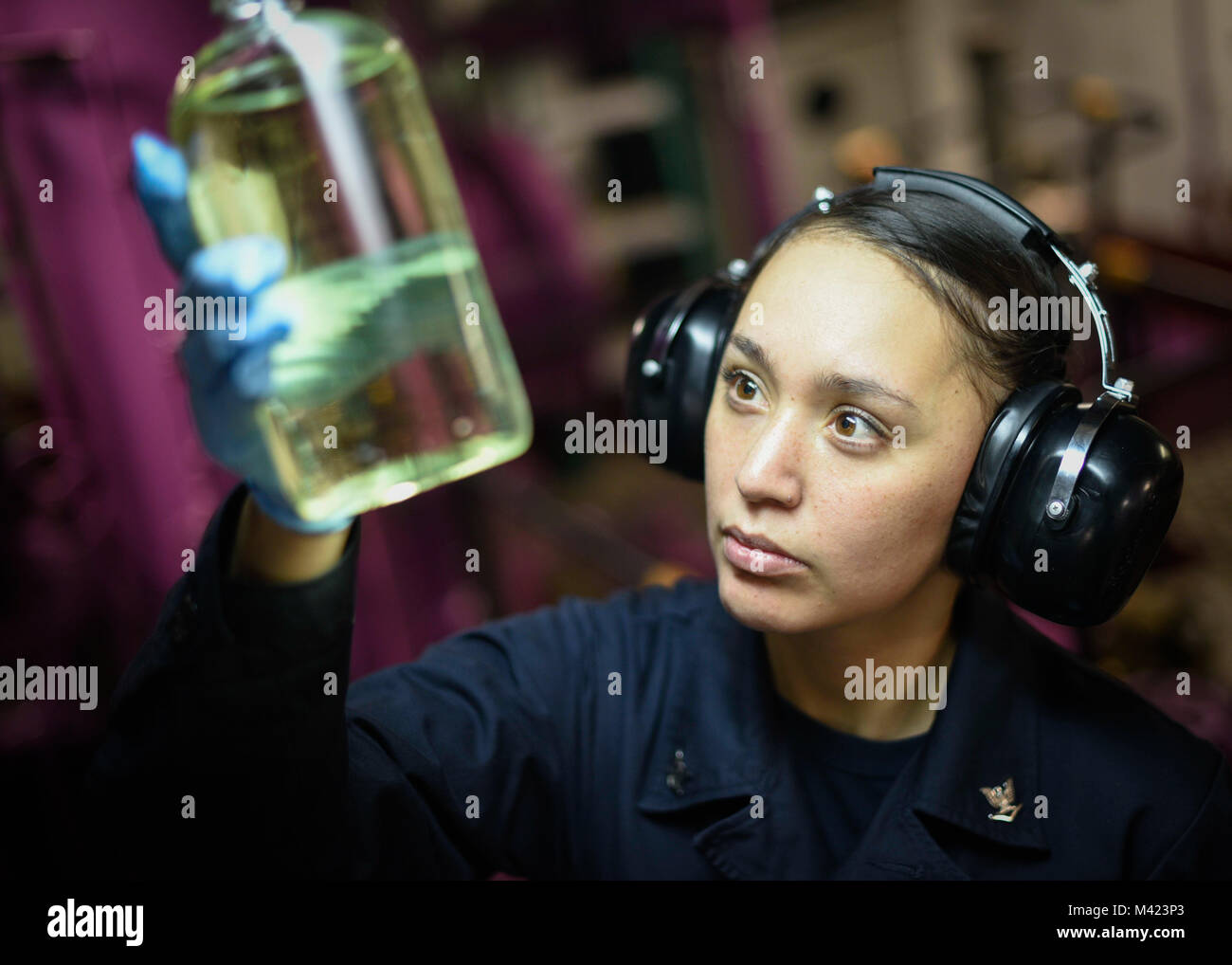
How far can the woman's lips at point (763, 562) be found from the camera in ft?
3.98

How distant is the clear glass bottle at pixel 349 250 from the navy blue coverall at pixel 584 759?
0.46 ft

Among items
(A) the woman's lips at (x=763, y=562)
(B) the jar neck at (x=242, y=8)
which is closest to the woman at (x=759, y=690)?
(A) the woman's lips at (x=763, y=562)

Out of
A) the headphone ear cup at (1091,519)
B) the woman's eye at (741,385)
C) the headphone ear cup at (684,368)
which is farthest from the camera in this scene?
the headphone ear cup at (684,368)

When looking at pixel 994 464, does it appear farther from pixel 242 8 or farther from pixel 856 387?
pixel 242 8

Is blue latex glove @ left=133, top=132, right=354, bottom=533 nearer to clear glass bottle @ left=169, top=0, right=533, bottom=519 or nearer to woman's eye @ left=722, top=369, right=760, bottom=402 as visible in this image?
clear glass bottle @ left=169, top=0, right=533, bottom=519

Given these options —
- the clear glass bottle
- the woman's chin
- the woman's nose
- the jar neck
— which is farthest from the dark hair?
the jar neck

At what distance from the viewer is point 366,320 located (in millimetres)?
1181

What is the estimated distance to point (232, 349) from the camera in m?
0.92

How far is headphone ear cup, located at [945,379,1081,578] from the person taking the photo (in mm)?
1223

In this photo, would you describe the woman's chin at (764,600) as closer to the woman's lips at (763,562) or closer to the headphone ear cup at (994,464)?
the woman's lips at (763,562)

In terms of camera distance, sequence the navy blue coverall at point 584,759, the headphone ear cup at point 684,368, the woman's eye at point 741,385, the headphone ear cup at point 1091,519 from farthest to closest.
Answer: the headphone ear cup at point 684,368 < the woman's eye at point 741,385 < the headphone ear cup at point 1091,519 < the navy blue coverall at point 584,759

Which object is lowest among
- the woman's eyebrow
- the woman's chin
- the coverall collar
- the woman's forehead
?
the coverall collar

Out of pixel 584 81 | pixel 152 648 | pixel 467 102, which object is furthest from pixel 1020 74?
pixel 152 648

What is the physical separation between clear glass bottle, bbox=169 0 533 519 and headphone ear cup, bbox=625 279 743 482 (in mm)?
174
